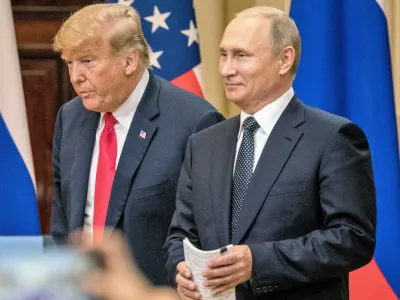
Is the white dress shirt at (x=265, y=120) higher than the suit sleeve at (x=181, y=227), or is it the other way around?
the white dress shirt at (x=265, y=120)

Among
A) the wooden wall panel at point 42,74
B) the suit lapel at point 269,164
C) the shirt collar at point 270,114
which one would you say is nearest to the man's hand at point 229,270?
the suit lapel at point 269,164

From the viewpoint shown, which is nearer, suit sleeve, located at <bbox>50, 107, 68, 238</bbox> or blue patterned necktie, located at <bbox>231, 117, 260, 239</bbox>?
blue patterned necktie, located at <bbox>231, 117, 260, 239</bbox>

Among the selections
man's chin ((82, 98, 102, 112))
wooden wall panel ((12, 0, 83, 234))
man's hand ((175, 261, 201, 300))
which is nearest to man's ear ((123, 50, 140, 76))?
man's chin ((82, 98, 102, 112))

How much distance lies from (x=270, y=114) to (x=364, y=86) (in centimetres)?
111

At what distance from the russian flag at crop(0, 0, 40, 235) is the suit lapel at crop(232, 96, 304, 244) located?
5.32 feet

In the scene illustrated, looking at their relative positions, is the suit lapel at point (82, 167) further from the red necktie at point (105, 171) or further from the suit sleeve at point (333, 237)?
the suit sleeve at point (333, 237)

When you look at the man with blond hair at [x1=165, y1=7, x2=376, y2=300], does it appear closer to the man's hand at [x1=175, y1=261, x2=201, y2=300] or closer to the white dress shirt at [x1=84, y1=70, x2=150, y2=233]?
the man's hand at [x1=175, y1=261, x2=201, y2=300]

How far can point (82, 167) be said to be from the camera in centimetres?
270

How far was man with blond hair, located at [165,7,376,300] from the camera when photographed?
2115mm

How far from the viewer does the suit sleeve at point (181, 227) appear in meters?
2.30

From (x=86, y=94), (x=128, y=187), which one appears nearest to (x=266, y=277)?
(x=128, y=187)

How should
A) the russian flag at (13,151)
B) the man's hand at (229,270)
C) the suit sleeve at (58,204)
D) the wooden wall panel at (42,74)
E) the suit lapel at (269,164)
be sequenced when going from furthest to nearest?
1. the wooden wall panel at (42,74)
2. the russian flag at (13,151)
3. the suit sleeve at (58,204)
4. the suit lapel at (269,164)
5. the man's hand at (229,270)

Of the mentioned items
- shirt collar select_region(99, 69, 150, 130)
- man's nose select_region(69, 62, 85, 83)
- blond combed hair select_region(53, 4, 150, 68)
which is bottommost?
shirt collar select_region(99, 69, 150, 130)

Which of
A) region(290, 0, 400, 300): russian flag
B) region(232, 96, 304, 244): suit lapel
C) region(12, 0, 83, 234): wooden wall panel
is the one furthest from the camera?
region(12, 0, 83, 234): wooden wall panel
